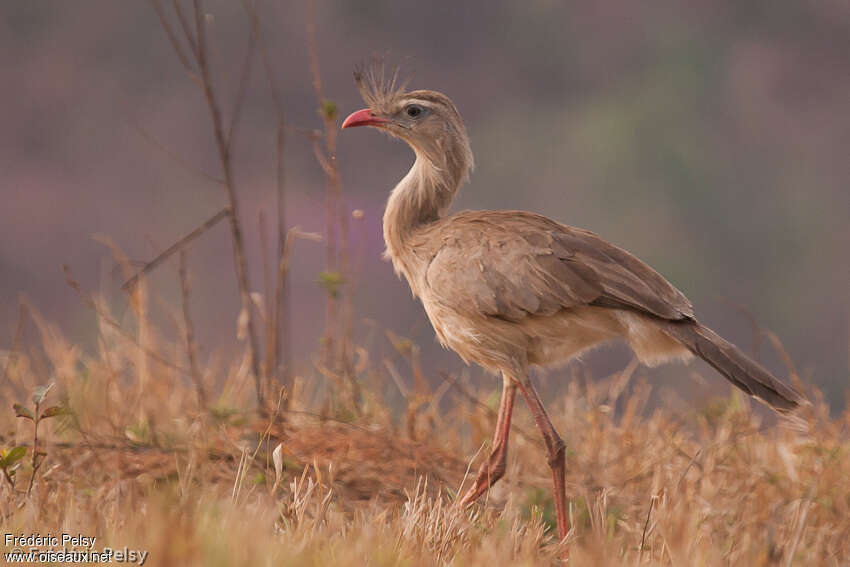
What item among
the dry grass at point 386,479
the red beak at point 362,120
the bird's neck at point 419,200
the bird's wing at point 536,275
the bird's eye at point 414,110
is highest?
the bird's eye at point 414,110

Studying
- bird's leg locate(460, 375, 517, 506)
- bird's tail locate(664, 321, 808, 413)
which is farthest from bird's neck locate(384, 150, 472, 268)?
bird's tail locate(664, 321, 808, 413)

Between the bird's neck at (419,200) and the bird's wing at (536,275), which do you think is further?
the bird's neck at (419,200)

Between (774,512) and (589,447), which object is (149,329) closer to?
(589,447)

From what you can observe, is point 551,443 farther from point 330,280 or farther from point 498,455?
point 330,280

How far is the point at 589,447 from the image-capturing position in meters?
4.96

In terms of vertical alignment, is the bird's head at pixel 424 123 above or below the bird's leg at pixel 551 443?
above

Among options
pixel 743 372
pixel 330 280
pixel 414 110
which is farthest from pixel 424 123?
pixel 743 372

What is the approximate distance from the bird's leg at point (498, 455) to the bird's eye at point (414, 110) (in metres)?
1.17

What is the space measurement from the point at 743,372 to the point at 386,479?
1.64 meters

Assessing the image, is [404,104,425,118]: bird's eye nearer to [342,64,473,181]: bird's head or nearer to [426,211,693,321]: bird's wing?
[342,64,473,181]: bird's head

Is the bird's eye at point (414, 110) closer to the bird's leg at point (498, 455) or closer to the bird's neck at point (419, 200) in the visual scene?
the bird's neck at point (419, 200)

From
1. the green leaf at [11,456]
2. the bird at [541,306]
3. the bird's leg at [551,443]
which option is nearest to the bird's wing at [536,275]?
the bird at [541,306]

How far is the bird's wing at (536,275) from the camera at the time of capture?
3451mm

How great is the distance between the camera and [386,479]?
13.8ft
